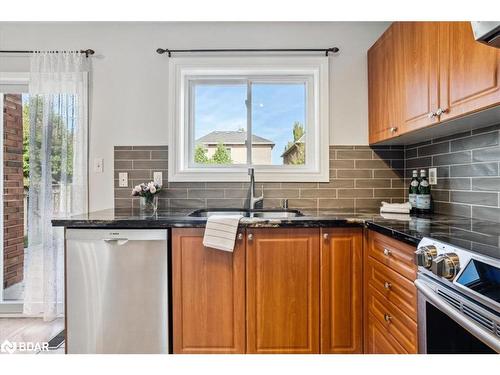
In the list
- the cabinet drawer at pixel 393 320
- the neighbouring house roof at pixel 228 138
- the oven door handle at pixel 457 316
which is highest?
the neighbouring house roof at pixel 228 138

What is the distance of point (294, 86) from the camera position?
8.21ft

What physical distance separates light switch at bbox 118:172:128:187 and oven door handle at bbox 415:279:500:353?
80.2 inches

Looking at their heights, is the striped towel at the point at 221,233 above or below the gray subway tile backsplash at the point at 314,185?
below

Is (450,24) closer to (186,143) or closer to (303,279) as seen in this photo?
(303,279)

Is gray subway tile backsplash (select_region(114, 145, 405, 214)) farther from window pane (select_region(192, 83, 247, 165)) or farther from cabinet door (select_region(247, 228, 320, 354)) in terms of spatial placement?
cabinet door (select_region(247, 228, 320, 354))

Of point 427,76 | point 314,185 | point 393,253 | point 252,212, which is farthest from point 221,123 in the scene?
point 393,253

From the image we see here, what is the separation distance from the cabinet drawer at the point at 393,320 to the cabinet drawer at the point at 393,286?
3cm

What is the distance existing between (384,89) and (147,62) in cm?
172

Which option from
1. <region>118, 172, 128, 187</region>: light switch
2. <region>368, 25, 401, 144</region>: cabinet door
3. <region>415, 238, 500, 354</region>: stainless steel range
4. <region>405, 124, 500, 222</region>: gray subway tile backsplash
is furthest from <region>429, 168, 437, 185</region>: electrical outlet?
<region>118, 172, 128, 187</region>: light switch

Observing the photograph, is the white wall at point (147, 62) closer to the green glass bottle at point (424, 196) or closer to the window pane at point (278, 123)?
the window pane at point (278, 123)

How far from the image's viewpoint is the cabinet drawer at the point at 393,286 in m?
1.23

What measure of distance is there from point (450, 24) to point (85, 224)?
1.98 m

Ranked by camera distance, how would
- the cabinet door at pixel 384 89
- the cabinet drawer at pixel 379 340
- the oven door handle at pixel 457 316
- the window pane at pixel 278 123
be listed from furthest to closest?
the window pane at pixel 278 123 → the cabinet door at pixel 384 89 → the cabinet drawer at pixel 379 340 → the oven door handle at pixel 457 316

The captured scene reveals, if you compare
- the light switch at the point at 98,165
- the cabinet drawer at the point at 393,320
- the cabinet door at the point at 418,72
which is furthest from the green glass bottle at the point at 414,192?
the light switch at the point at 98,165
